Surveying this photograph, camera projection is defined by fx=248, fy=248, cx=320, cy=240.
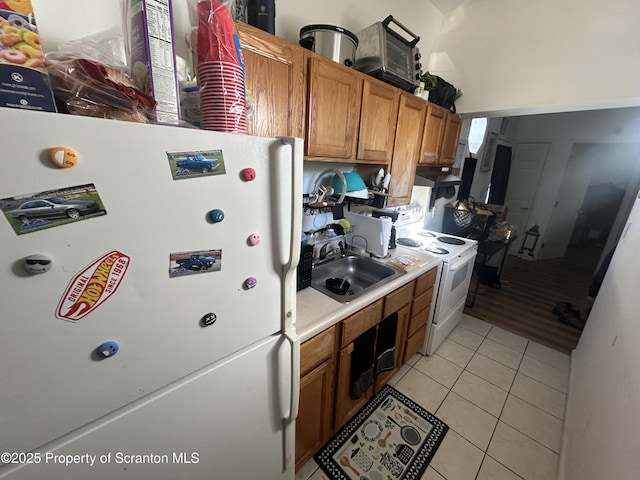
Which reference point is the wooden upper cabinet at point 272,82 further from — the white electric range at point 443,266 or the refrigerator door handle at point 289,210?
the white electric range at point 443,266

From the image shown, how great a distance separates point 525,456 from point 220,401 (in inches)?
73.4

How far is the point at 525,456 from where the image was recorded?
1.47 m

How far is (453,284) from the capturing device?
2189mm

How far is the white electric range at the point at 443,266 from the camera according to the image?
6.75ft

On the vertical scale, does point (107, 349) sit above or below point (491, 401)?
above

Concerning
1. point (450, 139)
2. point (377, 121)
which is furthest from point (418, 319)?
point (450, 139)

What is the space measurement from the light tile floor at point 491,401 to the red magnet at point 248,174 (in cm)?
158

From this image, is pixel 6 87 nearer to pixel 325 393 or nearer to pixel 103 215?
pixel 103 215

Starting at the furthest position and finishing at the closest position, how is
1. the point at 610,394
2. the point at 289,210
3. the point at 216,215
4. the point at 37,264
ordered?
the point at 610,394, the point at 289,210, the point at 216,215, the point at 37,264

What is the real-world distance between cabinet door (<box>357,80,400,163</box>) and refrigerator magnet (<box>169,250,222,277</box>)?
3.87 ft

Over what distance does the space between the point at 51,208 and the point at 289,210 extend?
503 millimetres

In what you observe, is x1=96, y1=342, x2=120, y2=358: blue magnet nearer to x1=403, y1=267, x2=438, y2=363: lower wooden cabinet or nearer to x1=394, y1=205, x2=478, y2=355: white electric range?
x1=403, y1=267, x2=438, y2=363: lower wooden cabinet

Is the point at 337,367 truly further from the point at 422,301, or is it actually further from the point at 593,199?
the point at 593,199

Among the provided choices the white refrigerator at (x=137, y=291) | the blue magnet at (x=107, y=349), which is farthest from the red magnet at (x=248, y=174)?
the blue magnet at (x=107, y=349)
